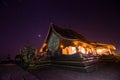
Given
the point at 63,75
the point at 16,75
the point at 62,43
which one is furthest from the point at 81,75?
the point at 62,43

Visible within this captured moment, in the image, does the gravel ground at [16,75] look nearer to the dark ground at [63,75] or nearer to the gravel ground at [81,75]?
the dark ground at [63,75]

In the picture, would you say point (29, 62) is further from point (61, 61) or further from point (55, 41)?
point (55, 41)

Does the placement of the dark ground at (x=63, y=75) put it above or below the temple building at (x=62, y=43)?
below

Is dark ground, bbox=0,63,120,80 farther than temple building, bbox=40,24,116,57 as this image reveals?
No

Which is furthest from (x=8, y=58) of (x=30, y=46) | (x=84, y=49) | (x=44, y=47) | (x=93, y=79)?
(x=93, y=79)

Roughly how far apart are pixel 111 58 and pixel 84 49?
17.4 ft

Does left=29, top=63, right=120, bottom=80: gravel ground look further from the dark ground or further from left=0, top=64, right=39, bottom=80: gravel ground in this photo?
left=0, top=64, right=39, bottom=80: gravel ground

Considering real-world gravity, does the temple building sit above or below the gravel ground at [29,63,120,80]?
above

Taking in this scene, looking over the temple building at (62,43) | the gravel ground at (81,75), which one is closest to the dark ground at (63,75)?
the gravel ground at (81,75)

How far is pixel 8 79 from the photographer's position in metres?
5.78

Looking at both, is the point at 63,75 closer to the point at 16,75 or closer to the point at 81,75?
the point at 81,75

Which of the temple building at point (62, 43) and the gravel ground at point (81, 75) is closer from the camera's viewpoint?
the gravel ground at point (81, 75)

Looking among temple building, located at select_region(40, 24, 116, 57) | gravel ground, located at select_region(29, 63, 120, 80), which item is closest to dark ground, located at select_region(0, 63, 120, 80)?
gravel ground, located at select_region(29, 63, 120, 80)

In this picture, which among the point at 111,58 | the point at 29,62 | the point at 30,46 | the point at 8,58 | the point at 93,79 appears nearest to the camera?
the point at 93,79
